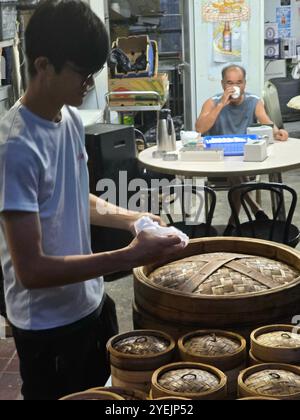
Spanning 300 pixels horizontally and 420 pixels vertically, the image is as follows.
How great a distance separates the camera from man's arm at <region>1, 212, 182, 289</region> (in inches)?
51.6

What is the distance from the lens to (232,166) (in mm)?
3998

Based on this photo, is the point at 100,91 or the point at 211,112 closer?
the point at 211,112

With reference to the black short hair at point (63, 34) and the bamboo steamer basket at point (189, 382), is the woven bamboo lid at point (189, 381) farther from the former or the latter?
the black short hair at point (63, 34)

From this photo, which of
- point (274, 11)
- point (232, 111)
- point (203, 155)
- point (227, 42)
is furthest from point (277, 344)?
point (274, 11)

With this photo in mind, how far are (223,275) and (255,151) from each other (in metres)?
2.50

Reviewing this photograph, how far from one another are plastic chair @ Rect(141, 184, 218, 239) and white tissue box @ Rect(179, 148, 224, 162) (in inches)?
7.7

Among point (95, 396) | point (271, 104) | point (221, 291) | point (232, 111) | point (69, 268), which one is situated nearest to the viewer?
point (95, 396)

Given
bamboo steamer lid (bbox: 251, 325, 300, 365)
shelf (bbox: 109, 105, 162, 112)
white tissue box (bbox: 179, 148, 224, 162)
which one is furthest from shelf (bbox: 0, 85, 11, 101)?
bamboo steamer lid (bbox: 251, 325, 300, 365)

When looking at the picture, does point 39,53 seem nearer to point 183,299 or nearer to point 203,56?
point 183,299

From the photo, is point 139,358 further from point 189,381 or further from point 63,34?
point 63,34

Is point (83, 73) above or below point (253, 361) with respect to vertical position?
above

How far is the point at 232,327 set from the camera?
1.54 metres

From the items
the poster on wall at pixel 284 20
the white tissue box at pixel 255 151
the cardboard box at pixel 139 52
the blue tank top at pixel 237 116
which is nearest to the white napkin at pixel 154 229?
the white tissue box at pixel 255 151
